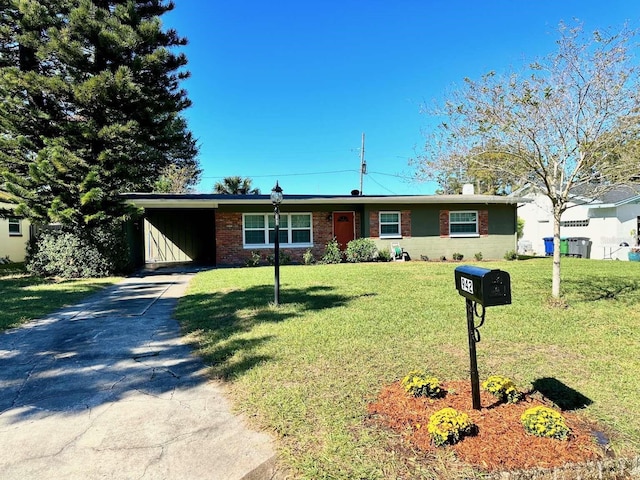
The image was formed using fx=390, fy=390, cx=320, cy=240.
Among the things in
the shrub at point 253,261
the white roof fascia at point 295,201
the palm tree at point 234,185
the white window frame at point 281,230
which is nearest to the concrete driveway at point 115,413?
the white roof fascia at point 295,201

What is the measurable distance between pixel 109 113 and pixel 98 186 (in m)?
Answer: 2.51

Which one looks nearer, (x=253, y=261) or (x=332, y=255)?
(x=253, y=261)

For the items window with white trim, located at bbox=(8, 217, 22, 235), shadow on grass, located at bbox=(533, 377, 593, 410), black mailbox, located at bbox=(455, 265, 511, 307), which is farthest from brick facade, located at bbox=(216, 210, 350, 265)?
black mailbox, located at bbox=(455, 265, 511, 307)

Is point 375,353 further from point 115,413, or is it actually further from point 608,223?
point 608,223

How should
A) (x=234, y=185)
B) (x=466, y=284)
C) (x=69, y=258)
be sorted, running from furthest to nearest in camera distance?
(x=234, y=185) → (x=69, y=258) → (x=466, y=284)

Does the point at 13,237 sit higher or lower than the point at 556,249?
higher

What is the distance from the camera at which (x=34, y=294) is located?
902 cm

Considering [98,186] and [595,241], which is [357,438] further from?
[595,241]

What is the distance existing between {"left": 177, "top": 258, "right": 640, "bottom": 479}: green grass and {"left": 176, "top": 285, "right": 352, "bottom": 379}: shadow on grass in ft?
0.08

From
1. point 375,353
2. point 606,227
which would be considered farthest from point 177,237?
point 606,227

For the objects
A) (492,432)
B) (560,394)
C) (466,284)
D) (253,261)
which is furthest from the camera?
(253,261)

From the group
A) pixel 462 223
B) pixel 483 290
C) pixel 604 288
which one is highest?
pixel 462 223

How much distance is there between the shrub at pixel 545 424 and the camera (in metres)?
2.60

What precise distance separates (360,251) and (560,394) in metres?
12.5
